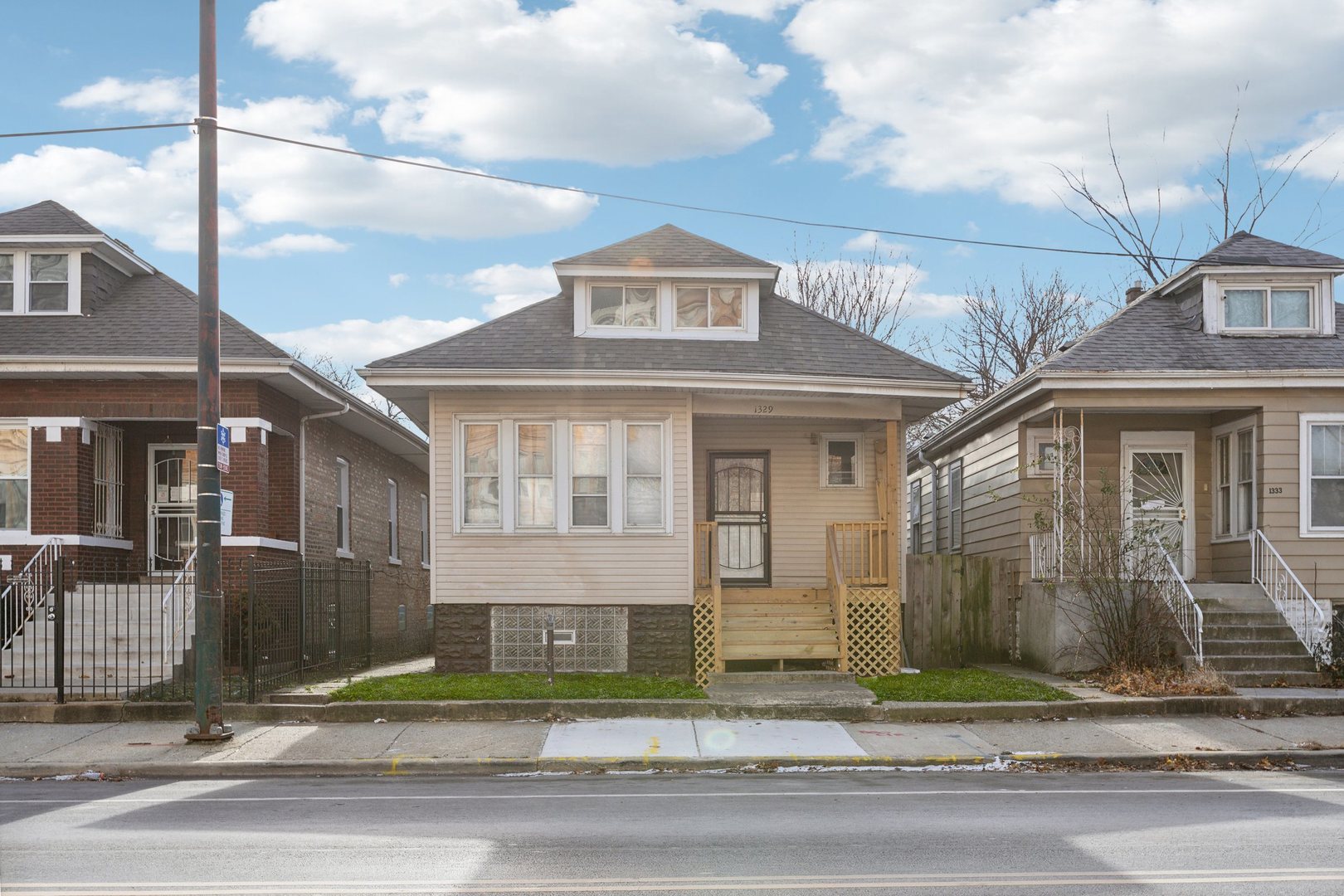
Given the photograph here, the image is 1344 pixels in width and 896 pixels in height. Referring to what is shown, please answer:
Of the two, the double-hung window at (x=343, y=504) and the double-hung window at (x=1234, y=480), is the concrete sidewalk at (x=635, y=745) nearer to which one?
the double-hung window at (x=1234, y=480)

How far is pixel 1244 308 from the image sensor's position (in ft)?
62.4

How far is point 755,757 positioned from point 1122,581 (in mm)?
6595

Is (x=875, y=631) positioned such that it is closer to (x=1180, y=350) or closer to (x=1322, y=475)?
(x=1180, y=350)

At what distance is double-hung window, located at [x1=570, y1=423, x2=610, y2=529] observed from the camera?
682 inches

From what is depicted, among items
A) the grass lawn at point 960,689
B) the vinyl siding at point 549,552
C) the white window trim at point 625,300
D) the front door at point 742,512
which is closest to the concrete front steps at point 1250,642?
the grass lawn at point 960,689

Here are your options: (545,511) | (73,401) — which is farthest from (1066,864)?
(73,401)

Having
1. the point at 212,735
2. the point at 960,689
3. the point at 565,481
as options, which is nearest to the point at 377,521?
the point at 565,481

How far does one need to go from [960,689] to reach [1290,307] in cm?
867

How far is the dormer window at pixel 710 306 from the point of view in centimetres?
1848

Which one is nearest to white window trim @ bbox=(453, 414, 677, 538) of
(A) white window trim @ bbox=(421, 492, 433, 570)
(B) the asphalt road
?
(B) the asphalt road

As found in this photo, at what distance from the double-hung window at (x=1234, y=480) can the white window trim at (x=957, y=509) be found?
18.0 feet

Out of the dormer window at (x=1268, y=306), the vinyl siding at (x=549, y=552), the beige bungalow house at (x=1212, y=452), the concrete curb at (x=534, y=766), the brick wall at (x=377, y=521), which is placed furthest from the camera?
the brick wall at (x=377, y=521)

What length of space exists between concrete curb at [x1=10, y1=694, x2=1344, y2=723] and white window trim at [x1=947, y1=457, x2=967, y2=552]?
31.8ft

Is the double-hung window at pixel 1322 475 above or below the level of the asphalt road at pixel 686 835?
above
